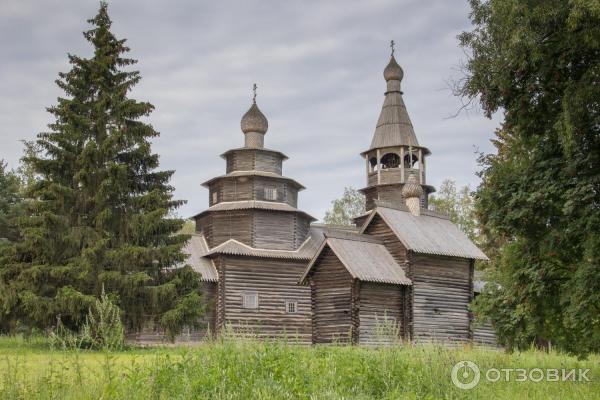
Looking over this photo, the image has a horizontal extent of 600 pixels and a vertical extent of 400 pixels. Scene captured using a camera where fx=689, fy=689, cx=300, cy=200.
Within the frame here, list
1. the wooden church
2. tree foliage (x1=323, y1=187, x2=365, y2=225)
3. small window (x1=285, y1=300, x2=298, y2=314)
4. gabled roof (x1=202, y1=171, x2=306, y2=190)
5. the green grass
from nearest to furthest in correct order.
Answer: the green grass → the wooden church → small window (x1=285, y1=300, x2=298, y2=314) → gabled roof (x1=202, y1=171, x2=306, y2=190) → tree foliage (x1=323, y1=187, x2=365, y2=225)

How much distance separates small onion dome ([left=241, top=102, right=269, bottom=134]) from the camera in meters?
41.2

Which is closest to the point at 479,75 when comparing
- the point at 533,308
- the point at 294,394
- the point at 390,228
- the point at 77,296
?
the point at 533,308

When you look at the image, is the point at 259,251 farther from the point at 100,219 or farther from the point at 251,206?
the point at 100,219

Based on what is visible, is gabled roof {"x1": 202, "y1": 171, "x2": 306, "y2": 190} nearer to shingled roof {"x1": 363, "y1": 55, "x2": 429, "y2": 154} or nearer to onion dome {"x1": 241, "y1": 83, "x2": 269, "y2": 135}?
onion dome {"x1": 241, "y1": 83, "x2": 269, "y2": 135}

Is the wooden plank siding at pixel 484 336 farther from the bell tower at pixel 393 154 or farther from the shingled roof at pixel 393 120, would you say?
the shingled roof at pixel 393 120

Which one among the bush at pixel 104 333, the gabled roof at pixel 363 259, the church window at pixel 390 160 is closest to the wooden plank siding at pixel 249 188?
the gabled roof at pixel 363 259

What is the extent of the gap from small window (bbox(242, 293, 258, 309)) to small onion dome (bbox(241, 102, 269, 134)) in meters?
10.2

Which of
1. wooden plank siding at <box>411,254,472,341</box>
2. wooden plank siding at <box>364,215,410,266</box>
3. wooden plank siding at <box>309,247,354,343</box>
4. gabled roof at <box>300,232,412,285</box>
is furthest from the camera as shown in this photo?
wooden plank siding at <box>364,215,410,266</box>

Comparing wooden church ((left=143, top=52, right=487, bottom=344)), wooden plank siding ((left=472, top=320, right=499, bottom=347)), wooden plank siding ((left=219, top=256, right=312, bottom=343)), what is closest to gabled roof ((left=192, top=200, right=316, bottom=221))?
wooden church ((left=143, top=52, right=487, bottom=344))

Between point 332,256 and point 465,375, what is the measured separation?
19052mm

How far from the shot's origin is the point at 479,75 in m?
14.9

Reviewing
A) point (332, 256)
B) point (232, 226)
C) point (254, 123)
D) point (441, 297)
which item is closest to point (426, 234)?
point (441, 297)

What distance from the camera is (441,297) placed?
34094 millimetres

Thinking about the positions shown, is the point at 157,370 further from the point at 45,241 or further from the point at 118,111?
the point at 118,111
